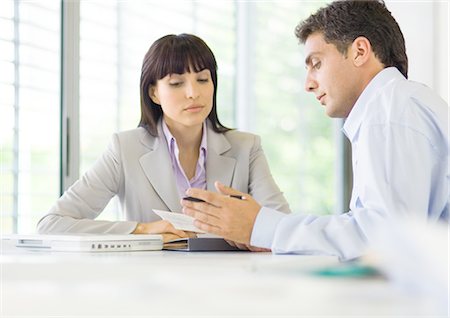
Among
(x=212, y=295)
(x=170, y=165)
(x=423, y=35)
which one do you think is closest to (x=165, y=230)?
(x=170, y=165)

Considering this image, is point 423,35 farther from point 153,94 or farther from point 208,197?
point 208,197

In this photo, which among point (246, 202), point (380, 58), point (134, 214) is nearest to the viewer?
point (246, 202)

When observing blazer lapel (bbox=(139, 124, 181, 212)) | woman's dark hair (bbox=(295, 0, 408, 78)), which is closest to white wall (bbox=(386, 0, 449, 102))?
blazer lapel (bbox=(139, 124, 181, 212))

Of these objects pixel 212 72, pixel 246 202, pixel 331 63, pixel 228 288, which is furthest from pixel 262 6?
pixel 228 288

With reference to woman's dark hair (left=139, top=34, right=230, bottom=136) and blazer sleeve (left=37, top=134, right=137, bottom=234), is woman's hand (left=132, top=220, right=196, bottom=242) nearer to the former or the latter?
blazer sleeve (left=37, top=134, right=137, bottom=234)

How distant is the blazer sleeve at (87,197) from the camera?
2295 millimetres

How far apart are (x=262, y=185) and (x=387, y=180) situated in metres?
1.09

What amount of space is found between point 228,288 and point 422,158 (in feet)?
3.41

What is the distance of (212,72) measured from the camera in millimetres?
2629

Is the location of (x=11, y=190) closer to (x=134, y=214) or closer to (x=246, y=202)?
(x=134, y=214)

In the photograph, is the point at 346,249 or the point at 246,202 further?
the point at 246,202

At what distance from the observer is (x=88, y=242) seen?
160 cm

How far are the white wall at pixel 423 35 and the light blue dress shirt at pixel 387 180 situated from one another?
104 inches

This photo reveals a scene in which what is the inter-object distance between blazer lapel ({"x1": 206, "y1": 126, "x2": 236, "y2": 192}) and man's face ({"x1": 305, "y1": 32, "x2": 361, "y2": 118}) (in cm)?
61
